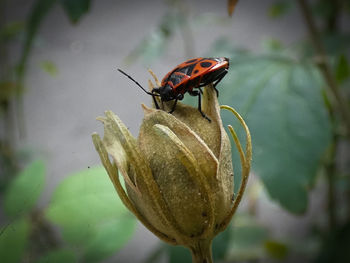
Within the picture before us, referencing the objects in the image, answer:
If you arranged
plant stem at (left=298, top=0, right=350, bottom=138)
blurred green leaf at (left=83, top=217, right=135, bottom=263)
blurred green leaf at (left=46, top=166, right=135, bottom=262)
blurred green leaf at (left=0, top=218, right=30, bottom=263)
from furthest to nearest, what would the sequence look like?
plant stem at (left=298, top=0, right=350, bottom=138) → blurred green leaf at (left=83, top=217, right=135, bottom=263) → blurred green leaf at (left=46, top=166, right=135, bottom=262) → blurred green leaf at (left=0, top=218, right=30, bottom=263)

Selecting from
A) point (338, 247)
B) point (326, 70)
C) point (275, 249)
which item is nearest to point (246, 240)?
point (275, 249)

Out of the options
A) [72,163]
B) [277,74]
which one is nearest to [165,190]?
[277,74]

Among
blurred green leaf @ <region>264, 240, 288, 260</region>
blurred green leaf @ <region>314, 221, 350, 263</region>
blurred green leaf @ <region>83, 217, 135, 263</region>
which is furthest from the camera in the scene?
blurred green leaf @ <region>264, 240, 288, 260</region>

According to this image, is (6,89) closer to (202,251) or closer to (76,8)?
(76,8)

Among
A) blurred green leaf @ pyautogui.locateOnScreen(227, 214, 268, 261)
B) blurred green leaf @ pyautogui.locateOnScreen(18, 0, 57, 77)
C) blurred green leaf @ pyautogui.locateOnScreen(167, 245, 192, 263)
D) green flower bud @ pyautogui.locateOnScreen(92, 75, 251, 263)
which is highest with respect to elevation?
blurred green leaf @ pyautogui.locateOnScreen(18, 0, 57, 77)

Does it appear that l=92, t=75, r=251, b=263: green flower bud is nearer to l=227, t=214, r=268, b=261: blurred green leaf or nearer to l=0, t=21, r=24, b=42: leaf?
l=227, t=214, r=268, b=261: blurred green leaf

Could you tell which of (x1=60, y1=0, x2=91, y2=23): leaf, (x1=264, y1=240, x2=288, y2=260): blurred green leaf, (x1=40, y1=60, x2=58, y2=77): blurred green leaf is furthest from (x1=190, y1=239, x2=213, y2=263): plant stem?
(x1=40, y1=60, x2=58, y2=77): blurred green leaf

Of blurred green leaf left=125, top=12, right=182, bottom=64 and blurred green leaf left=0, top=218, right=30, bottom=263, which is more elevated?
blurred green leaf left=0, top=218, right=30, bottom=263
